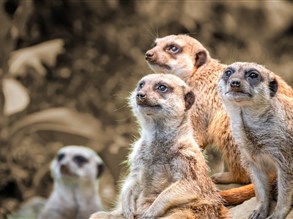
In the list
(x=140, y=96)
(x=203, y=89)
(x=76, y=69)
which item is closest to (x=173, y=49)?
(x=203, y=89)

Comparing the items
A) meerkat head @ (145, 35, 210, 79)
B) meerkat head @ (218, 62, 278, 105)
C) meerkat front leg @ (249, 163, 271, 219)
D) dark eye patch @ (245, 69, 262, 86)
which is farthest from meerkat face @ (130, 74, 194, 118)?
meerkat head @ (145, 35, 210, 79)

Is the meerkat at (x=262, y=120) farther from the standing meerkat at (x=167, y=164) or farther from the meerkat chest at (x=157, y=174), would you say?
the meerkat chest at (x=157, y=174)

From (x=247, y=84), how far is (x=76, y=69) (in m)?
4.53

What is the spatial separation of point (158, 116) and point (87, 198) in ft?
11.8

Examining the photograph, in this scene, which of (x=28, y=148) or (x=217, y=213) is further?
(x=28, y=148)

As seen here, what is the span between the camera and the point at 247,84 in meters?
4.44

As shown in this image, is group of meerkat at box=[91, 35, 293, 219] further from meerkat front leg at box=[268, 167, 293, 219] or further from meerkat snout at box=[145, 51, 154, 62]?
meerkat snout at box=[145, 51, 154, 62]

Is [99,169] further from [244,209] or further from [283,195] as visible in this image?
[283,195]

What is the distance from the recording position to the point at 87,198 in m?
8.00

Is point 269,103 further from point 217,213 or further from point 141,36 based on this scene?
point 141,36

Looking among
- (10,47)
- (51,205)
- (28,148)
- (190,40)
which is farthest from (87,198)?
(190,40)

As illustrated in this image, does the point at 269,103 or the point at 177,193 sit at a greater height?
the point at 269,103

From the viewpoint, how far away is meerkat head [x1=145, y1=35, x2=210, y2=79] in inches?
213

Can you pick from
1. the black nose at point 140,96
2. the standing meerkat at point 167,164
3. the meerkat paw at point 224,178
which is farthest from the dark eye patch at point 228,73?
the meerkat paw at point 224,178
